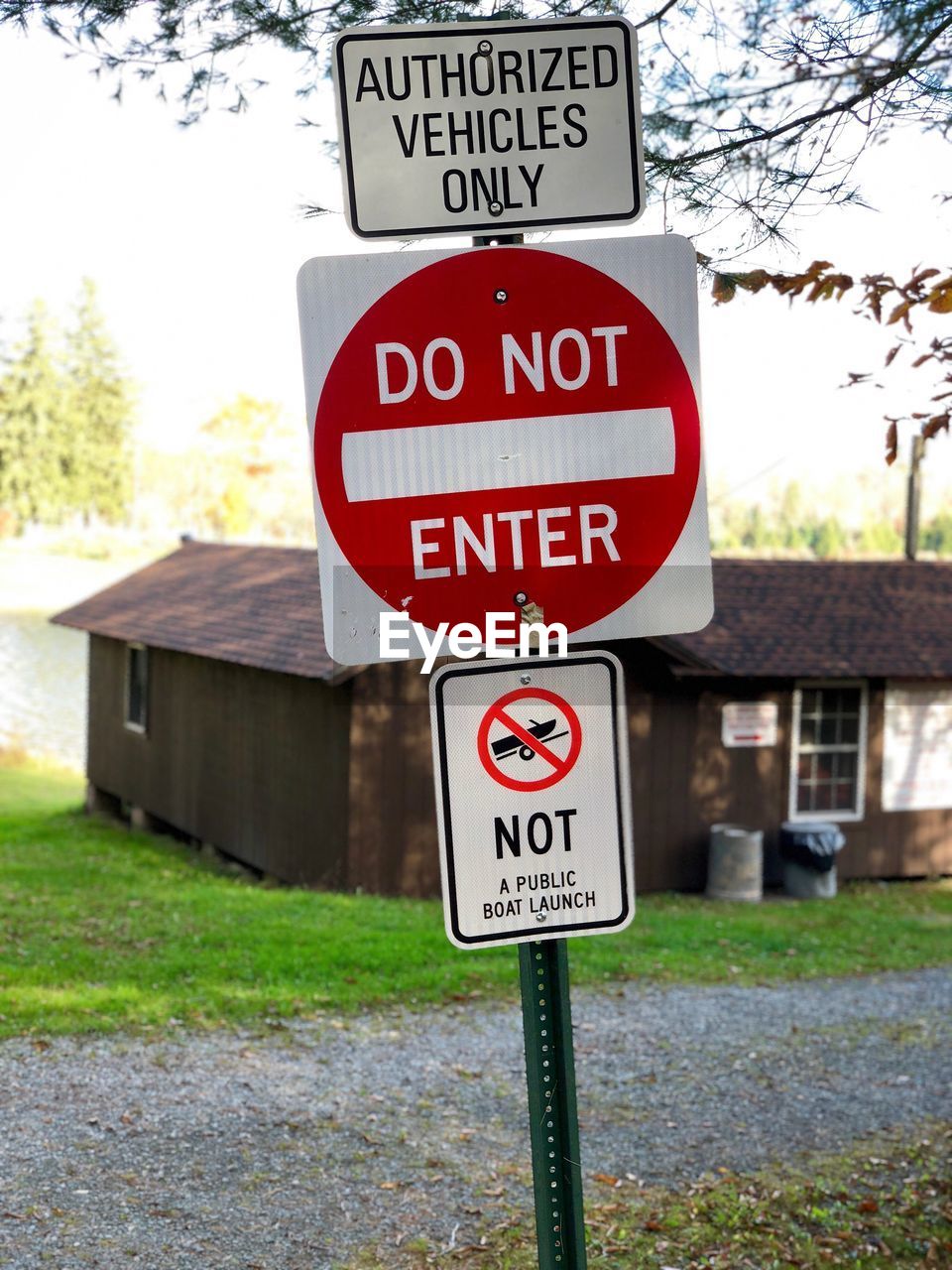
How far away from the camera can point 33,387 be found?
279 feet

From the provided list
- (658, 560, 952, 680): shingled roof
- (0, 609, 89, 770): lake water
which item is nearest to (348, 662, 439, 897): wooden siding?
(658, 560, 952, 680): shingled roof

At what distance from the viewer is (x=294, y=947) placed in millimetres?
10789

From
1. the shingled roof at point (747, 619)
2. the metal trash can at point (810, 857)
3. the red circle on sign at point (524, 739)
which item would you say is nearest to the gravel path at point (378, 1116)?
the red circle on sign at point (524, 739)

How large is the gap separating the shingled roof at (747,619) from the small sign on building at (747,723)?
1.59 ft

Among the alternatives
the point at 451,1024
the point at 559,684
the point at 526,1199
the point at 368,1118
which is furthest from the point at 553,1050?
the point at 451,1024

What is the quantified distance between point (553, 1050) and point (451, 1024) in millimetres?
6769

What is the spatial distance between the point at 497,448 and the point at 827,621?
16.6 metres

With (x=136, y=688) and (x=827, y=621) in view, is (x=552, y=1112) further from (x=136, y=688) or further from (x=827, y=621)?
(x=136, y=688)

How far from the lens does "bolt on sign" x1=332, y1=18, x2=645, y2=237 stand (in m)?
2.34

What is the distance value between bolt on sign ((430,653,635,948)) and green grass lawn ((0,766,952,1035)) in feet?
21.7

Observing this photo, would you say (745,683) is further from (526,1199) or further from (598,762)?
(598,762)

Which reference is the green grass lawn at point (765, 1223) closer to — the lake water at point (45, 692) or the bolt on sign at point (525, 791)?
the bolt on sign at point (525, 791)

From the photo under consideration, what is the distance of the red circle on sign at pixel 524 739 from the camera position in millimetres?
2232

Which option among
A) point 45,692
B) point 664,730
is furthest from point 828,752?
point 45,692
